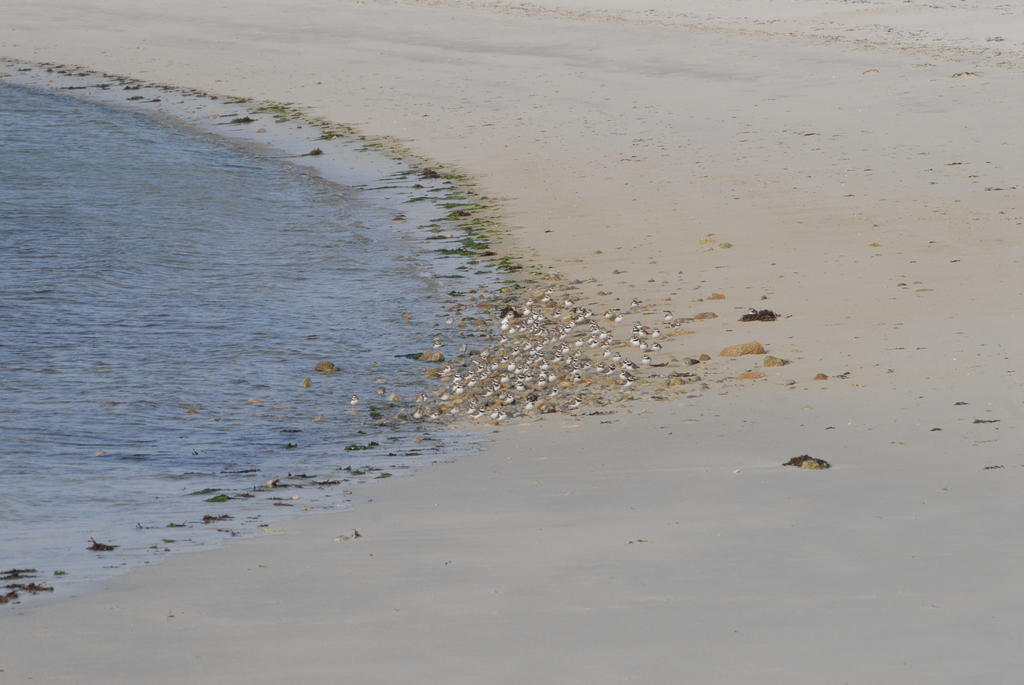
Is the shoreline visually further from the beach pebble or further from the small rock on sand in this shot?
the small rock on sand

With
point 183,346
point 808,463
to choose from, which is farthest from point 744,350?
point 183,346

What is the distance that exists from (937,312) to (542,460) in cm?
410

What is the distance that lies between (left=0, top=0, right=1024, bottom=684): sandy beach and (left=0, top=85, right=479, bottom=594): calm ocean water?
2.54 ft

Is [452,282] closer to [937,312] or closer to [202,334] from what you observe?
[202,334]

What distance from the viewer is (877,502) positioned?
6.10 metres

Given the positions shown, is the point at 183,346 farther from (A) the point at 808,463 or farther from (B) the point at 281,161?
(B) the point at 281,161

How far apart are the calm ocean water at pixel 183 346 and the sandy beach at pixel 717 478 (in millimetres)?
773

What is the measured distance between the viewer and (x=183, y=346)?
35.2ft

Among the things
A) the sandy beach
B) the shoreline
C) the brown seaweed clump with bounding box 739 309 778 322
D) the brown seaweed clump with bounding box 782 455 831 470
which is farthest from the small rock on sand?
the brown seaweed clump with bounding box 782 455 831 470

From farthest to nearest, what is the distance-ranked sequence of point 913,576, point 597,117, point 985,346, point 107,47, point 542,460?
point 107,47, point 597,117, point 985,346, point 542,460, point 913,576

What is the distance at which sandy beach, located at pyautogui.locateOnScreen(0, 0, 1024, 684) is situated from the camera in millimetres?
4578

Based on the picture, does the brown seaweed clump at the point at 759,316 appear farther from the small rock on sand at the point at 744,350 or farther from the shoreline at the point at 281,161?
the shoreline at the point at 281,161

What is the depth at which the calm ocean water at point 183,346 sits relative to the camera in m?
6.99

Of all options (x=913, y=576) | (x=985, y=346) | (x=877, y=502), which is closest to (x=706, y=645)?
(x=913, y=576)
